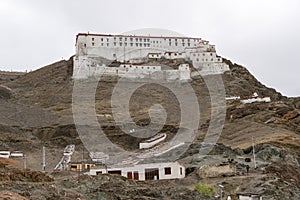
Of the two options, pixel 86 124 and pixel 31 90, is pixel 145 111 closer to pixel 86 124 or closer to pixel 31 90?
pixel 86 124

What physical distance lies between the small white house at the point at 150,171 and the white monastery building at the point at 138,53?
57.3 meters

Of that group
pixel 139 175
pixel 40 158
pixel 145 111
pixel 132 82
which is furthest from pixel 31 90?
pixel 139 175

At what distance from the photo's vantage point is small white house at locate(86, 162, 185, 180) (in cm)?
4453

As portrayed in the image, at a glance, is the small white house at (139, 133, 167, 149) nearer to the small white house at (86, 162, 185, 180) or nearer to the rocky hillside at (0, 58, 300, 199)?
the rocky hillside at (0, 58, 300, 199)

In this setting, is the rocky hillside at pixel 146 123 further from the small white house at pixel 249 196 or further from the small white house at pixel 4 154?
the small white house at pixel 4 154

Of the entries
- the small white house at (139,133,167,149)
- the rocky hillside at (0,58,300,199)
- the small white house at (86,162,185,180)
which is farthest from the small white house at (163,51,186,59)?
the small white house at (86,162,185,180)

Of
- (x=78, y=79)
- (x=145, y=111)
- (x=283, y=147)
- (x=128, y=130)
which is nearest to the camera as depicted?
(x=283, y=147)

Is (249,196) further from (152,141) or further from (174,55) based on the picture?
(174,55)

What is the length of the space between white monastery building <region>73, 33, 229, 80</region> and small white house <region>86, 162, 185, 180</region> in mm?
57343

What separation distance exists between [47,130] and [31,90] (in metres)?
35.5

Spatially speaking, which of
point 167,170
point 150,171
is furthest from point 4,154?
point 167,170

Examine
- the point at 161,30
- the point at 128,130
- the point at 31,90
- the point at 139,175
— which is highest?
the point at 161,30

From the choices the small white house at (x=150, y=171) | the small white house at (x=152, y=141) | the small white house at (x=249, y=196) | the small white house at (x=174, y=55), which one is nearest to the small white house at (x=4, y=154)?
the small white house at (x=150, y=171)

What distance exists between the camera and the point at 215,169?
43.2 meters
